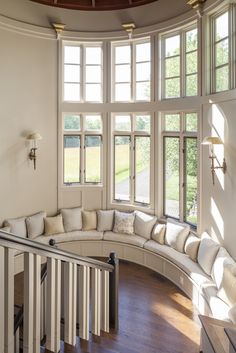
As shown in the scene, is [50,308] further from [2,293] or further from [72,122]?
[72,122]

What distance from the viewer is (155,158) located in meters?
6.55

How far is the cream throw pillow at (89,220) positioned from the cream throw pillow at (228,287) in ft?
10.8

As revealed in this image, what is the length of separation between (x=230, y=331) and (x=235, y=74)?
13.3 feet

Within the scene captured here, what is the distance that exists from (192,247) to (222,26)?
11.1 ft

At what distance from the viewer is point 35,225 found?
645cm

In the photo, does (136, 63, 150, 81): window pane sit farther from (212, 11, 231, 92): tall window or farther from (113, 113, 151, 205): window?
(212, 11, 231, 92): tall window

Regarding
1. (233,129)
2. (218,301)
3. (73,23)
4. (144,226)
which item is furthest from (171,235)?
(73,23)

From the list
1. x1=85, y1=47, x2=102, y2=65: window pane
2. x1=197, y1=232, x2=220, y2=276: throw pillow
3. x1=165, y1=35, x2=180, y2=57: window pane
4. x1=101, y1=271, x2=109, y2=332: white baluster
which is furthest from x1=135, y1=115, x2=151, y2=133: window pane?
x1=101, y1=271, x2=109, y2=332: white baluster

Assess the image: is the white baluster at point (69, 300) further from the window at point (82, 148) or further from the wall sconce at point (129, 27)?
the wall sconce at point (129, 27)

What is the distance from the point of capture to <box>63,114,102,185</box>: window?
23.5 feet

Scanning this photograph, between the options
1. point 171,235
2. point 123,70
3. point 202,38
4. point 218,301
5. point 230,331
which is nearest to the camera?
point 230,331

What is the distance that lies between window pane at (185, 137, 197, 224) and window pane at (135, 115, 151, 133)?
1065 mm

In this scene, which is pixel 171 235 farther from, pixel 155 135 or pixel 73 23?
pixel 73 23

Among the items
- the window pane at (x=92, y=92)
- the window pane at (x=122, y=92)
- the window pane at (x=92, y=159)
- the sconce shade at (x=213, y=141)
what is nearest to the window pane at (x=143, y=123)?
the window pane at (x=122, y=92)
